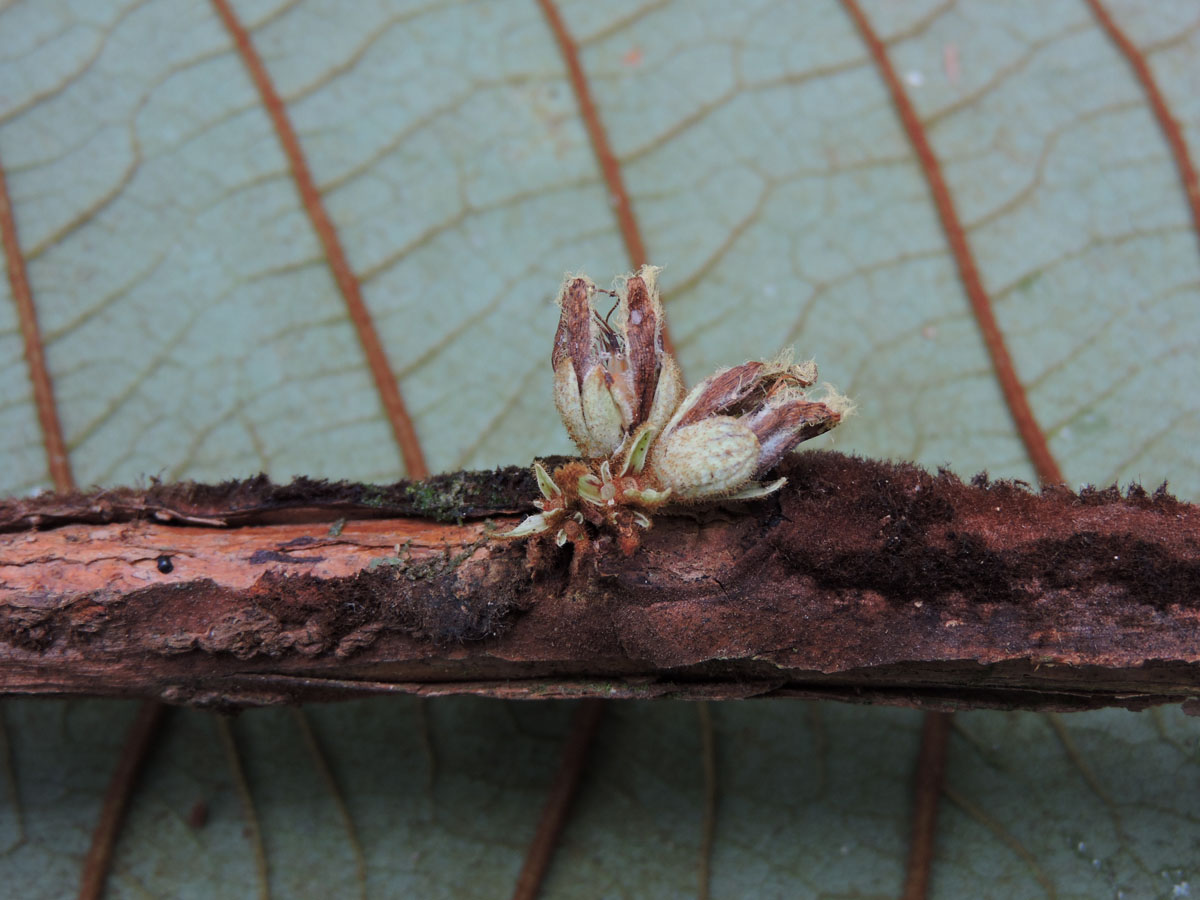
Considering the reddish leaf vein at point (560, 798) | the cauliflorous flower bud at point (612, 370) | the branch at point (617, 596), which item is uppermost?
the cauliflorous flower bud at point (612, 370)

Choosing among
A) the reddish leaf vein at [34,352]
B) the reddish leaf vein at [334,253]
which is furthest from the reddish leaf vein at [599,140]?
the reddish leaf vein at [34,352]

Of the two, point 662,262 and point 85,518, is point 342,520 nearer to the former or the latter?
point 85,518

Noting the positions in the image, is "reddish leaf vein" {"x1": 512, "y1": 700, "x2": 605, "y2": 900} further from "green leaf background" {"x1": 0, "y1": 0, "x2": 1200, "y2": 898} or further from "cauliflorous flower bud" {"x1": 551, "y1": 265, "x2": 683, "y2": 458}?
"cauliflorous flower bud" {"x1": 551, "y1": 265, "x2": 683, "y2": 458}

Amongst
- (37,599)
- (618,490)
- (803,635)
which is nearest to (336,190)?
(37,599)

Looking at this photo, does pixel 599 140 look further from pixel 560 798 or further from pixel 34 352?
pixel 560 798

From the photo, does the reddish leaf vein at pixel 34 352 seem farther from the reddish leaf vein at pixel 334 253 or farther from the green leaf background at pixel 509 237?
the reddish leaf vein at pixel 334 253
